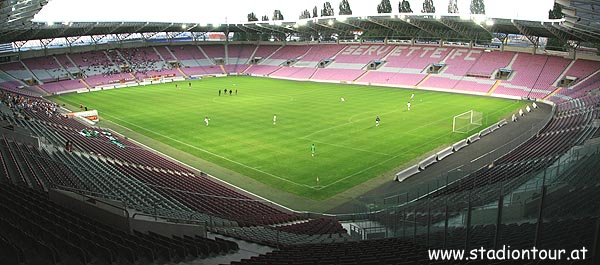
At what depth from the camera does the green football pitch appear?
1073 inches

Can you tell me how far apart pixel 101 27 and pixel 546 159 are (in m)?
68.9

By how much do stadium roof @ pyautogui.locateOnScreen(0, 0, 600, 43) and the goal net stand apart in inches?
520

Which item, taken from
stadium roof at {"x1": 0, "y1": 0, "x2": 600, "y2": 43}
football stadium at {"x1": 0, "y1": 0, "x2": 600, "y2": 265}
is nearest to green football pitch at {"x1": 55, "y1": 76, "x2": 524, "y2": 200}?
football stadium at {"x1": 0, "y1": 0, "x2": 600, "y2": 265}

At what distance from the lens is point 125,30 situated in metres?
76.0

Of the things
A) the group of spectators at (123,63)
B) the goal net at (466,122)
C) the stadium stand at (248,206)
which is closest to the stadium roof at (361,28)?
the group of spectators at (123,63)

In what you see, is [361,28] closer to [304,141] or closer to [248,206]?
[304,141]

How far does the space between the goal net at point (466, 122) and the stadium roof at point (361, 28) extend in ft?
43.3

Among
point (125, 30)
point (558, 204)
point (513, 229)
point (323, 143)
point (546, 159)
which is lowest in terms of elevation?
point (323, 143)

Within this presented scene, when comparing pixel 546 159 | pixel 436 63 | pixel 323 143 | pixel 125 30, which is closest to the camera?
pixel 546 159

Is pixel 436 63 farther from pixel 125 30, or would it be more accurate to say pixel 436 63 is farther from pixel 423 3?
pixel 125 30

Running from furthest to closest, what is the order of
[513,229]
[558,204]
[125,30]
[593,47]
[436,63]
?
[125,30]
[436,63]
[593,47]
[513,229]
[558,204]

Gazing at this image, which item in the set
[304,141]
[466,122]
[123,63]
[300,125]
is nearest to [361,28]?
[466,122]

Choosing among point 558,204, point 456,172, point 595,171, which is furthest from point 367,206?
point 558,204

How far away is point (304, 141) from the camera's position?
3347cm
